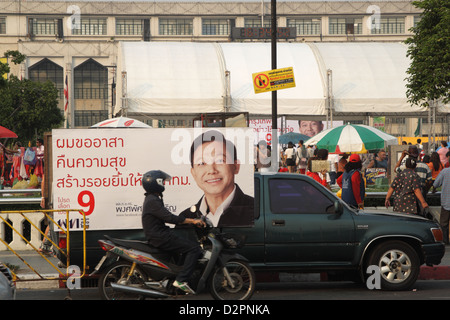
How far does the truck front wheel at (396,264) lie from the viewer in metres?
10.4

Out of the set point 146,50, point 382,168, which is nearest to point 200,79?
point 146,50

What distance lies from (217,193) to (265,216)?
72 centimetres

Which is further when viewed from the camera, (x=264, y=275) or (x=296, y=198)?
(x=264, y=275)

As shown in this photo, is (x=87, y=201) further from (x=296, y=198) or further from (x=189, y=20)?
(x=189, y=20)

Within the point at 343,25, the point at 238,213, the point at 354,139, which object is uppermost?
the point at 343,25

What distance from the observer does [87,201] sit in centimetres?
1017

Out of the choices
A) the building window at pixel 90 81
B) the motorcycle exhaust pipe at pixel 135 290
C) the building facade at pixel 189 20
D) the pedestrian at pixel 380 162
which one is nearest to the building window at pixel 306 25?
the building facade at pixel 189 20

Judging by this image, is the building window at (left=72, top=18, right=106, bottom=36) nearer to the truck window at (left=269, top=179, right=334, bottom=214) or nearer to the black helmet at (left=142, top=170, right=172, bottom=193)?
the truck window at (left=269, top=179, right=334, bottom=214)

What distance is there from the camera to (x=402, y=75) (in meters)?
35.9

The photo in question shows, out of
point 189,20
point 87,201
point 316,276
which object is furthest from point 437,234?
point 189,20

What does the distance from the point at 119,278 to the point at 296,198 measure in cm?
279

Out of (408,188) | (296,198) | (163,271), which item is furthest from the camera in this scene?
(408,188)

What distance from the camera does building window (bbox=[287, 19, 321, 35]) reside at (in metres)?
113

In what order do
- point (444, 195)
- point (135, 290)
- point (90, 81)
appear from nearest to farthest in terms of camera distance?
point (135, 290)
point (444, 195)
point (90, 81)
